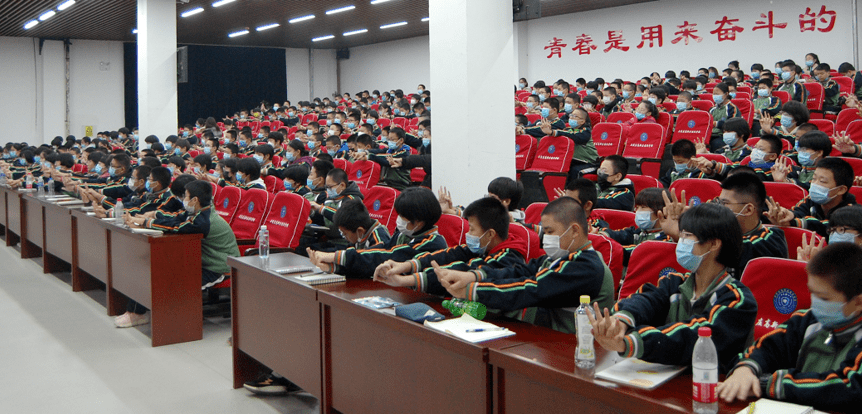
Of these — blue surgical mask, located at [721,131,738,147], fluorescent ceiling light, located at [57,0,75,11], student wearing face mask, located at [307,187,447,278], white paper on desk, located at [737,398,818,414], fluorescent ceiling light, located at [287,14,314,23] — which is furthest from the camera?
fluorescent ceiling light, located at [287,14,314,23]

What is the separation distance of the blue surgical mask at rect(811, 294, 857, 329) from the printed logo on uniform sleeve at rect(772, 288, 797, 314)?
872 mm

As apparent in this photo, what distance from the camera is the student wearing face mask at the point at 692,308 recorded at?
189 cm

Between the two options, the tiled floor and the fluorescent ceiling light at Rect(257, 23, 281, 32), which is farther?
the fluorescent ceiling light at Rect(257, 23, 281, 32)

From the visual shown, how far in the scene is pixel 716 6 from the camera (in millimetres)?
12867

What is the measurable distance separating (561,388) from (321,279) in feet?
5.17

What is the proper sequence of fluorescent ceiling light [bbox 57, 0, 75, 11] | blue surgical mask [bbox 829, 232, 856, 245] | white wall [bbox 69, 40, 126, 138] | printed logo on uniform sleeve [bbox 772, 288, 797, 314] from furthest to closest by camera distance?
white wall [bbox 69, 40, 126, 138] < fluorescent ceiling light [bbox 57, 0, 75, 11] < blue surgical mask [bbox 829, 232, 856, 245] < printed logo on uniform sleeve [bbox 772, 288, 797, 314]

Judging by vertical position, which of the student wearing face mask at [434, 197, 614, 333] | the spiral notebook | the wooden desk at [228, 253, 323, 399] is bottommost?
the wooden desk at [228, 253, 323, 399]

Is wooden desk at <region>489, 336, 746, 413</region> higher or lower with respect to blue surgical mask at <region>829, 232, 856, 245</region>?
lower

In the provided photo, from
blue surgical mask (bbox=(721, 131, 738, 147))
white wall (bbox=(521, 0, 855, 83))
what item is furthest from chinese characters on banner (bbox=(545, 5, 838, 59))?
blue surgical mask (bbox=(721, 131, 738, 147))

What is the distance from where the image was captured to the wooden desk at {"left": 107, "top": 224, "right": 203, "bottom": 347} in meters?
4.61

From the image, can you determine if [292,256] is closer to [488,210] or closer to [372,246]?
[372,246]

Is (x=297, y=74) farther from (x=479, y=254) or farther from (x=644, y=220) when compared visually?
(x=479, y=254)

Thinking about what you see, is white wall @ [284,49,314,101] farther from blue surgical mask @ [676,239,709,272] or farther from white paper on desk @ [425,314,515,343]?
blue surgical mask @ [676,239,709,272]

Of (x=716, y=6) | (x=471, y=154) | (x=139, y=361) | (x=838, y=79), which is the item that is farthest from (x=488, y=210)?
(x=716, y=6)
